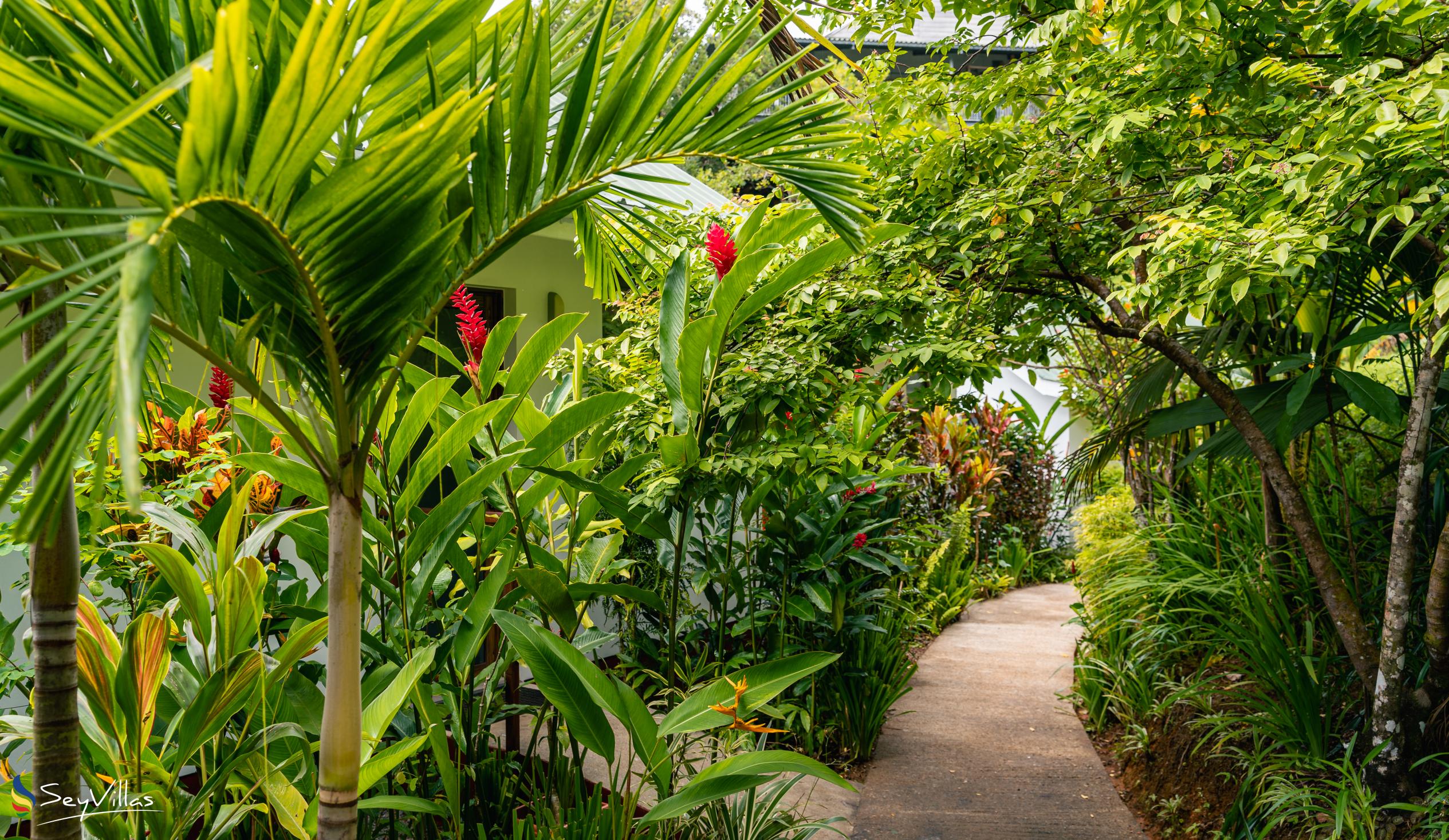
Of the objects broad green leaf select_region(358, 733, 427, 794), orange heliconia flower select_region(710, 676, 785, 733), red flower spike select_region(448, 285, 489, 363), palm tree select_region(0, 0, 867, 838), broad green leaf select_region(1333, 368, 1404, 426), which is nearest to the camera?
palm tree select_region(0, 0, 867, 838)

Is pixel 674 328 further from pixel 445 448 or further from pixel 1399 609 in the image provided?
pixel 1399 609

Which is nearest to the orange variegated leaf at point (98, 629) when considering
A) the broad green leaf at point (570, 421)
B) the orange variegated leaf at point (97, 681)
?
the orange variegated leaf at point (97, 681)

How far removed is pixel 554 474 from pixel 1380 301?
3.42 m

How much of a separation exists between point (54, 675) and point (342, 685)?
0.48m

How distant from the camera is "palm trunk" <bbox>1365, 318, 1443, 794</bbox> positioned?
115 inches

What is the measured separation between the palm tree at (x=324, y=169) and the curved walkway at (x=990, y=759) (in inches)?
117

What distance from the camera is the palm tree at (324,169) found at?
0.99 metres

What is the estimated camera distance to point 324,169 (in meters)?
1.70

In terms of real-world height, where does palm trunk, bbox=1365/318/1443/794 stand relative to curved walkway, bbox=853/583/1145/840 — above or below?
above

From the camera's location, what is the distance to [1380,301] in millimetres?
3699

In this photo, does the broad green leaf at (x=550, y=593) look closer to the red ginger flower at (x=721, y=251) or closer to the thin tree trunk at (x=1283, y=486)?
the red ginger flower at (x=721, y=251)

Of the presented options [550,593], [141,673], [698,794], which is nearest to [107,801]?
[141,673]

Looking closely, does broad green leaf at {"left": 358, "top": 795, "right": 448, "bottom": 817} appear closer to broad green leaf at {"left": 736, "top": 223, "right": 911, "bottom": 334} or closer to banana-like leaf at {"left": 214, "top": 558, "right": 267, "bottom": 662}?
banana-like leaf at {"left": 214, "top": 558, "right": 267, "bottom": 662}

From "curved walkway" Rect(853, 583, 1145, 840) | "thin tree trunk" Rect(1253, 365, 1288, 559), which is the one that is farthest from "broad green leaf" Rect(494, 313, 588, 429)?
"thin tree trunk" Rect(1253, 365, 1288, 559)
